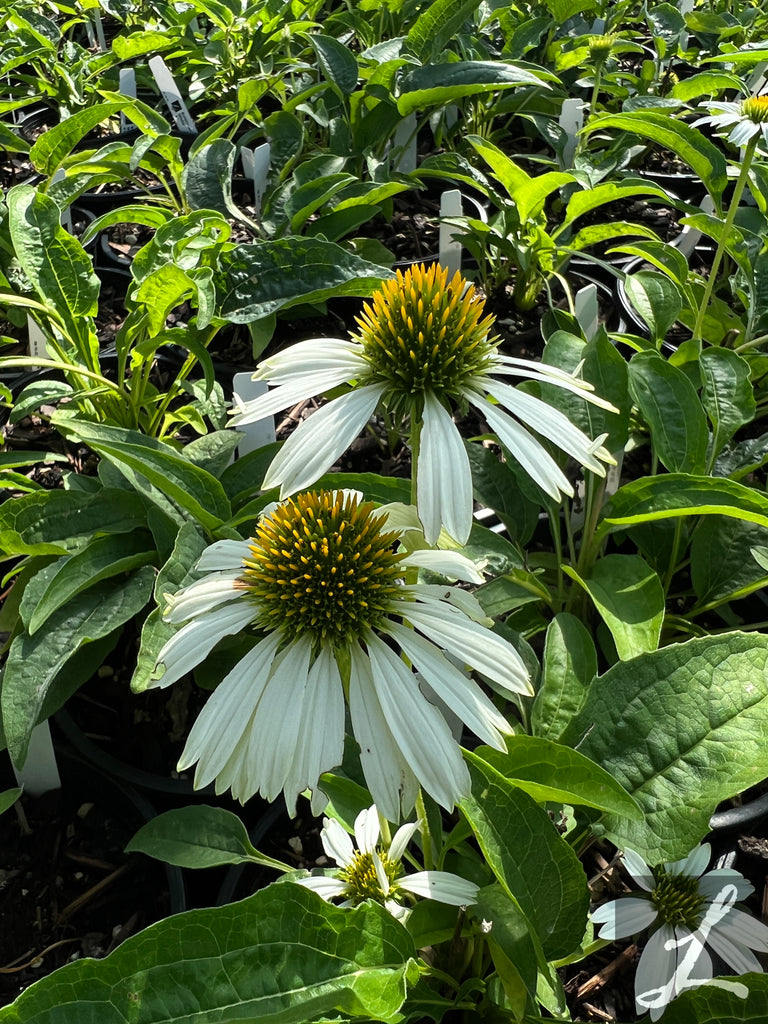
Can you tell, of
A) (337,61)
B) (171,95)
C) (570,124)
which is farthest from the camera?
(171,95)

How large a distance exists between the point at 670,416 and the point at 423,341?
1.75ft

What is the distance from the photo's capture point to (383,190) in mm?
1517

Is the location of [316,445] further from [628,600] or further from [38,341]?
[38,341]

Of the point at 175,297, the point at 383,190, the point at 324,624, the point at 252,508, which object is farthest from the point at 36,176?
the point at 324,624

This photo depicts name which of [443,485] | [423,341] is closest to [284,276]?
[423,341]

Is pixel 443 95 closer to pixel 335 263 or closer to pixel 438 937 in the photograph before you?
pixel 335 263

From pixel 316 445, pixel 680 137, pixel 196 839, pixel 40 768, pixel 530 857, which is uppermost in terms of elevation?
pixel 680 137

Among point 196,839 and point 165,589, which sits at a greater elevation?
point 165,589

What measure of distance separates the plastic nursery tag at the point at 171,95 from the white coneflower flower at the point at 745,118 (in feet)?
3.76

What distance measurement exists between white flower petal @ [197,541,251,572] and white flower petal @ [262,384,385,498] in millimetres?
63

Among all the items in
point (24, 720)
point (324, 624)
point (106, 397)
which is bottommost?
point (24, 720)

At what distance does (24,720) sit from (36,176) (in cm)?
175

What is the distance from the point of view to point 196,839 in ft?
2.67

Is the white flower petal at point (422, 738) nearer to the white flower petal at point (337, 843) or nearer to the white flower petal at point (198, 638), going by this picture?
the white flower petal at point (198, 638)
